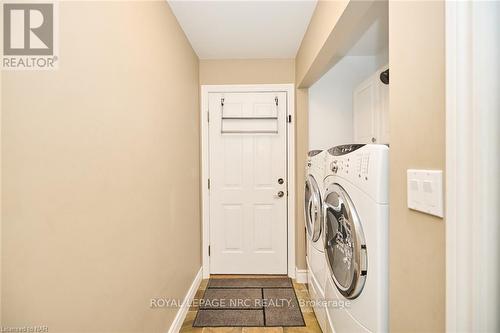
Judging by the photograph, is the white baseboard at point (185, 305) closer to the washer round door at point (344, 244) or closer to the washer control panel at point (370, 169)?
the washer round door at point (344, 244)

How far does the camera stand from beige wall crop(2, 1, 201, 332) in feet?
2.45

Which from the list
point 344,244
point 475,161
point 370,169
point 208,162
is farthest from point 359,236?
point 208,162

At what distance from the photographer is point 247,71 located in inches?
110

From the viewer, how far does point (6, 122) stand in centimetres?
72

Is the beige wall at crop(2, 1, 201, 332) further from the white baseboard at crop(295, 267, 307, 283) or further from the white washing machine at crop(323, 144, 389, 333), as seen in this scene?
the white baseboard at crop(295, 267, 307, 283)

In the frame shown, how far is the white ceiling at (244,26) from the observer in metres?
1.87

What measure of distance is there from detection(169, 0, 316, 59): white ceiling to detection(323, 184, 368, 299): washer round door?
1.41 meters

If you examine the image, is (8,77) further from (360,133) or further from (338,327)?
(360,133)

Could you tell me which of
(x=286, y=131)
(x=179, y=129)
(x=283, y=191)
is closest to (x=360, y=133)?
(x=286, y=131)

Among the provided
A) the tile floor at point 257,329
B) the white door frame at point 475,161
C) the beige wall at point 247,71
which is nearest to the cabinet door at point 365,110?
the beige wall at point 247,71

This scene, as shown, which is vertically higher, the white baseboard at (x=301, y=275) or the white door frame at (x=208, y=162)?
the white door frame at (x=208, y=162)

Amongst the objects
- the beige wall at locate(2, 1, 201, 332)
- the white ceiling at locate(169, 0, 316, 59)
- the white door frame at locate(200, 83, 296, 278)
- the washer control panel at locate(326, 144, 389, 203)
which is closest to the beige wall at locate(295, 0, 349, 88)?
the white ceiling at locate(169, 0, 316, 59)

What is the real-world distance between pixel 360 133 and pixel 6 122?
8.38 ft

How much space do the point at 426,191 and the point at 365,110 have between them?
189 centimetres
